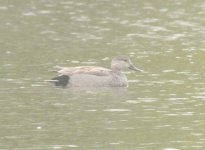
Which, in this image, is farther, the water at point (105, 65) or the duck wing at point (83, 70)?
the duck wing at point (83, 70)

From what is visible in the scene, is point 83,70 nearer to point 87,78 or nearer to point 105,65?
point 87,78

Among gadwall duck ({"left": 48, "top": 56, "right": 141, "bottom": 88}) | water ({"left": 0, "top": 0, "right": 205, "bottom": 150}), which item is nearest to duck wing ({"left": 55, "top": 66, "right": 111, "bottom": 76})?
gadwall duck ({"left": 48, "top": 56, "right": 141, "bottom": 88})

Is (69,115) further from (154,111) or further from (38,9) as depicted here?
(38,9)

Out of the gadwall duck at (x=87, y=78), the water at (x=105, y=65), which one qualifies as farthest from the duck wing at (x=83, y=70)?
the water at (x=105, y=65)

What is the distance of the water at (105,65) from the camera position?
17.7 meters

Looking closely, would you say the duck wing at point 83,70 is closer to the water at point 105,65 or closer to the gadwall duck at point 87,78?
the gadwall duck at point 87,78

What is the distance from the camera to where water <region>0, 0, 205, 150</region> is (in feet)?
58.0

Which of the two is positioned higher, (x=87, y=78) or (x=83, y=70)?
(x=83, y=70)

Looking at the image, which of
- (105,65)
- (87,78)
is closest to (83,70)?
(87,78)

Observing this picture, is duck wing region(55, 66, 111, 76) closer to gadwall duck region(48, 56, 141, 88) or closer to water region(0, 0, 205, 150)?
gadwall duck region(48, 56, 141, 88)

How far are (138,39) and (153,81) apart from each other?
6.39 m

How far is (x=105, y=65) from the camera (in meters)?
26.0

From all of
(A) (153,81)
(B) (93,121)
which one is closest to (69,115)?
(B) (93,121)

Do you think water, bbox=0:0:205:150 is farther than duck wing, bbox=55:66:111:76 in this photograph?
No
